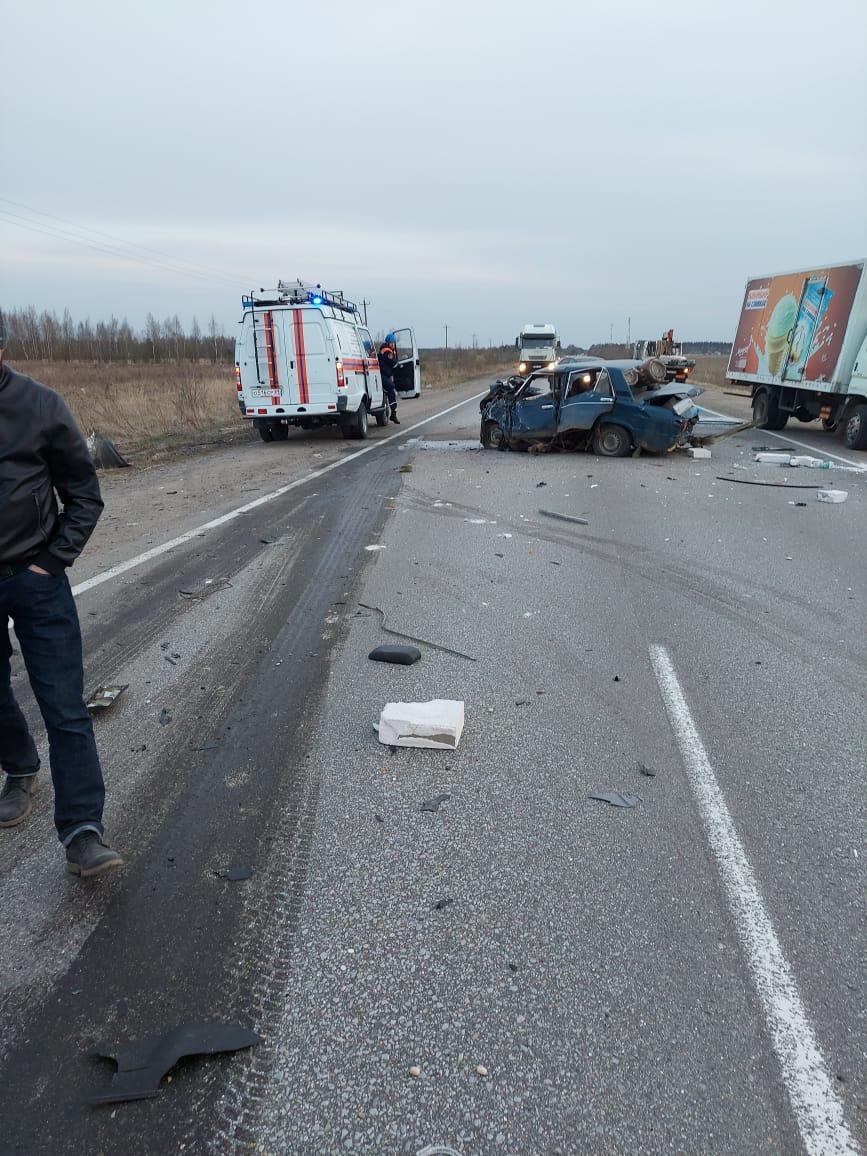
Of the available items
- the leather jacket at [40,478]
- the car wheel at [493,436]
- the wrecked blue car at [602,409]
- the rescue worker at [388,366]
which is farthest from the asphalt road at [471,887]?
the rescue worker at [388,366]

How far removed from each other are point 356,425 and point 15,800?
14818 mm

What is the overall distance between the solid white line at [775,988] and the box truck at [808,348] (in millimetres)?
13900

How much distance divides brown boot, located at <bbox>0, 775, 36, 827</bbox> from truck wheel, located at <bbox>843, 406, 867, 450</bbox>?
51.7 feet

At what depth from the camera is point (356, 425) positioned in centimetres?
1753

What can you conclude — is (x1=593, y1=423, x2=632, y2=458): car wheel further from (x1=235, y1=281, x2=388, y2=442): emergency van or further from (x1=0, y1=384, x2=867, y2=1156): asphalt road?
(x1=0, y1=384, x2=867, y2=1156): asphalt road

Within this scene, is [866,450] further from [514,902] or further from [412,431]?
[514,902]

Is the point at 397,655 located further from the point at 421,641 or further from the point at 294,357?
the point at 294,357

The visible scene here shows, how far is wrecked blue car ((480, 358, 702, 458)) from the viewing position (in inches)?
540

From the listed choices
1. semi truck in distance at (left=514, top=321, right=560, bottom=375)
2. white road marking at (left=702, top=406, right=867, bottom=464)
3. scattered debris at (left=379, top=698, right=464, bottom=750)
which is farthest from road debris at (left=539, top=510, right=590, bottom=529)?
semi truck in distance at (left=514, top=321, right=560, bottom=375)

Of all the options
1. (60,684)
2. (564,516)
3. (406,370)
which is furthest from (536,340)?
(60,684)

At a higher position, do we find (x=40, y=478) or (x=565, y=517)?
(x=40, y=478)

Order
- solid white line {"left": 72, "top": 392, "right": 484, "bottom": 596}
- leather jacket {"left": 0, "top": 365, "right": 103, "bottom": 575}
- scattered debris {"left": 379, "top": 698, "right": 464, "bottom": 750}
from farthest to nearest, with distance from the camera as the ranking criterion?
solid white line {"left": 72, "top": 392, "right": 484, "bottom": 596}, scattered debris {"left": 379, "top": 698, "right": 464, "bottom": 750}, leather jacket {"left": 0, "top": 365, "right": 103, "bottom": 575}

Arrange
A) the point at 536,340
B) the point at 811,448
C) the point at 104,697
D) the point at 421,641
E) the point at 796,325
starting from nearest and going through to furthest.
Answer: the point at 104,697
the point at 421,641
the point at 811,448
the point at 796,325
the point at 536,340

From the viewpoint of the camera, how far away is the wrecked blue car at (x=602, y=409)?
13719 mm
